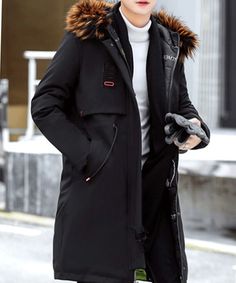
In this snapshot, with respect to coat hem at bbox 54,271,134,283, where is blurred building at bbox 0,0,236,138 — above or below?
above

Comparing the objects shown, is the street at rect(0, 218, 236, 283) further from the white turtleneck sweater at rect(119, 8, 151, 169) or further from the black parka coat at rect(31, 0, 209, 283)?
the white turtleneck sweater at rect(119, 8, 151, 169)

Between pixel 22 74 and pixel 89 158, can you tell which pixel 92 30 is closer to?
pixel 89 158

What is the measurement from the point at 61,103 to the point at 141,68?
0.31m

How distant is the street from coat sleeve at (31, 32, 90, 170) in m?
2.29

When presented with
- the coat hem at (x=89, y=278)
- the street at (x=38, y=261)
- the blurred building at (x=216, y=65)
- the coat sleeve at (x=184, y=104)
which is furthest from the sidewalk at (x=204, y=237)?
the coat hem at (x=89, y=278)

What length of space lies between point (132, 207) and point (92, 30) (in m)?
0.63

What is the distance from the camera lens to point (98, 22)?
8.04 feet

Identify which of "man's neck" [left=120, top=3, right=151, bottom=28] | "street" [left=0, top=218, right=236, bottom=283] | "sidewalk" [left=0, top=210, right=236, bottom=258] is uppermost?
"man's neck" [left=120, top=3, right=151, bottom=28]

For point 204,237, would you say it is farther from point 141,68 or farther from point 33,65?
point 141,68

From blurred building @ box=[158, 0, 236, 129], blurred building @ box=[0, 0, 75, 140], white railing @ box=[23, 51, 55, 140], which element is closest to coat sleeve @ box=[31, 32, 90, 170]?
blurred building @ box=[0, 0, 75, 140]

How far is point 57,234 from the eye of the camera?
2.50 meters

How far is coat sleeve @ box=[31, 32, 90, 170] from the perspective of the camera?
239cm

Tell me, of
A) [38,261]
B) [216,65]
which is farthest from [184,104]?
[216,65]

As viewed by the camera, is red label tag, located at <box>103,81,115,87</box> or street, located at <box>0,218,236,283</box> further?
street, located at <box>0,218,236,283</box>
